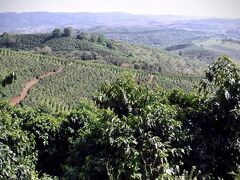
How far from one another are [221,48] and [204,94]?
632ft

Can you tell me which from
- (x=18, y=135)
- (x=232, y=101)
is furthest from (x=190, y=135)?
(x=18, y=135)

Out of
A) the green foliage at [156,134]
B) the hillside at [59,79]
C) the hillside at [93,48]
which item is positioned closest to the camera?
the green foliage at [156,134]

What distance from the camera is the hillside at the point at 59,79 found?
46.7 metres

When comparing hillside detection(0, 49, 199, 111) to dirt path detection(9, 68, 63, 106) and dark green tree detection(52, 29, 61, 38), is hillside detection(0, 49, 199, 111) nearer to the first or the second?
dirt path detection(9, 68, 63, 106)

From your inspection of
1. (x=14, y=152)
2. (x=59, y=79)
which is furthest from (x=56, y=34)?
(x=14, y=152)

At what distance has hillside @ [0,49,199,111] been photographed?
46688mm

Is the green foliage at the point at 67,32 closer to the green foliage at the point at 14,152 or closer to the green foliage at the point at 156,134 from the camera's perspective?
the green foliage at the point at 14,152

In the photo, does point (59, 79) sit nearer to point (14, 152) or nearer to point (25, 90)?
point (25, 90)

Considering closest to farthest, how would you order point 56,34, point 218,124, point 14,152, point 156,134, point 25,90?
point 156,134
point 218,124
point 14,152
point 25,90
point 56,34

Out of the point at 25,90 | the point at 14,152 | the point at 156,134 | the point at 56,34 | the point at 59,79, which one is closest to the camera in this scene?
the point at 156,134

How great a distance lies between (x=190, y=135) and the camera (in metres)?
8.05

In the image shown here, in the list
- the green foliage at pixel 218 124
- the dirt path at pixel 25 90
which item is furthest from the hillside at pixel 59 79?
the green foliage at pixel 218 124

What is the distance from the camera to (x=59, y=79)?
56.0 meters

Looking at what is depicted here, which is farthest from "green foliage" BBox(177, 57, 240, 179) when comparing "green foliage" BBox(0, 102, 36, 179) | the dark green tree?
the dark green tree
